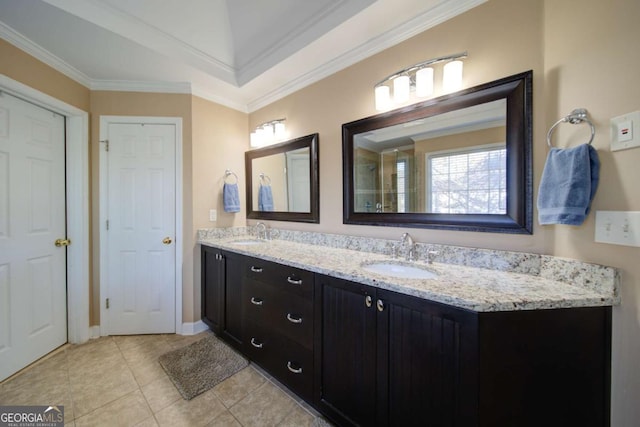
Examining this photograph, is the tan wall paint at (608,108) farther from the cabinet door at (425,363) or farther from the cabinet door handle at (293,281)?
the cabinet door handle at (293,281)

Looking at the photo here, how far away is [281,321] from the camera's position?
1583mm

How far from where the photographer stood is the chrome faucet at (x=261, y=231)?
8.33ft

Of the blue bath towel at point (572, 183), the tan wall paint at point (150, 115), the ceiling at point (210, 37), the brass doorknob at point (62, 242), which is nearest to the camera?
the blue bath towel at point (572, 183)

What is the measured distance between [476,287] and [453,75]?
3.73 feet

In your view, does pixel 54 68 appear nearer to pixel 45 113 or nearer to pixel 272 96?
pixel 45 113

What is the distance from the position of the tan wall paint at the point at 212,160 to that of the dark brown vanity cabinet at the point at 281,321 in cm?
91

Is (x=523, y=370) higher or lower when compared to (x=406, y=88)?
lower

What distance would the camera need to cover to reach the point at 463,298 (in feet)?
2.89

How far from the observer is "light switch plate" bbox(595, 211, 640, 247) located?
88cm

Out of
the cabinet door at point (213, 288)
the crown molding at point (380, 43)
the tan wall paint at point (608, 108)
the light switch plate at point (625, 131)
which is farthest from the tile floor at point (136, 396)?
the crown molding at point (380, 43)

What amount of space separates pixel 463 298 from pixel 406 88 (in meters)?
1.26

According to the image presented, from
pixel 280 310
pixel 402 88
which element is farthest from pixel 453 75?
pixel 280 310

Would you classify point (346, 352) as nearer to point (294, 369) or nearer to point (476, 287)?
point (294, 369)

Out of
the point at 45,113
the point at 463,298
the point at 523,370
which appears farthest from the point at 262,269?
the point at 45,113
